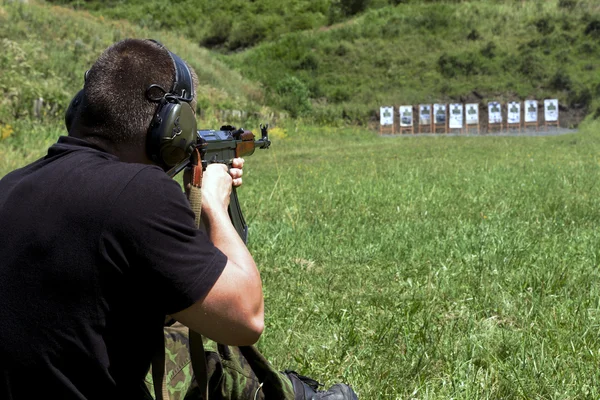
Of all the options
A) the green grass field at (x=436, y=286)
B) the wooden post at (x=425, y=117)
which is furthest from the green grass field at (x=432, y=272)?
the wooden post at (x=425, y=117)

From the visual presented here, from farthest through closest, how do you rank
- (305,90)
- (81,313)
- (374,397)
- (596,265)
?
(305,90)
(596,265)
(374,397)
(81,313)

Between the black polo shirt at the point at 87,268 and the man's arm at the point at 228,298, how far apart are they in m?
0.04

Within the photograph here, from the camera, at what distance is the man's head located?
1.48m

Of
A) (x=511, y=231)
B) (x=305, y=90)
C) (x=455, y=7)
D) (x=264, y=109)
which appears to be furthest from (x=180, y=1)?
(x=511, y=231)

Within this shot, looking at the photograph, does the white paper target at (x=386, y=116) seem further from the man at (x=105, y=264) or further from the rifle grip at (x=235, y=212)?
the man at (x=105, y=264)

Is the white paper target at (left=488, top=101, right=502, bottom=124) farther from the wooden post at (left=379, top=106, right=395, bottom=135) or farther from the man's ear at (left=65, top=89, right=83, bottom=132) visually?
the man's ear at (left=65, top=89, right=83, bottom=132)

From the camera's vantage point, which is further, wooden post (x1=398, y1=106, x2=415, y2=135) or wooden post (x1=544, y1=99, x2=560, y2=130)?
wooden post (x1=398, y1=106, x2=415, y2=135)

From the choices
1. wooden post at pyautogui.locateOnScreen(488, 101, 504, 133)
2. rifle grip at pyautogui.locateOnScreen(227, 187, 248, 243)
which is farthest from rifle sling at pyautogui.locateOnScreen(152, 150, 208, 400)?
wooden post at pyautogui.locateOnScreen(488, 101, 504, 133)

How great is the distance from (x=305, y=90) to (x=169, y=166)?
25908mm

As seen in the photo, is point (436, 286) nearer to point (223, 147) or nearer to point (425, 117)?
point (223, 147)

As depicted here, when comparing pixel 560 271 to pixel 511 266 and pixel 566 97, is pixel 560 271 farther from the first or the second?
pixel 566 97

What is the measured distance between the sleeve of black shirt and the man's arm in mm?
40

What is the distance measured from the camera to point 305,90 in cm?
2719

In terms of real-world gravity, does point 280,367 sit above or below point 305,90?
below
